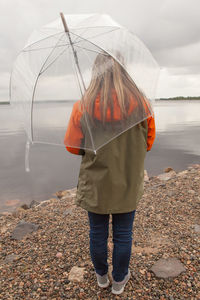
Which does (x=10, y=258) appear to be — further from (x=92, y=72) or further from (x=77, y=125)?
(x=92, y=72)

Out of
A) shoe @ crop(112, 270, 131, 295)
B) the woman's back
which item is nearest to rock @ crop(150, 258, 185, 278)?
shoe @ crop(112, 270, 131, 295)

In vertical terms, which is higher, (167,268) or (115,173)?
(115,173)

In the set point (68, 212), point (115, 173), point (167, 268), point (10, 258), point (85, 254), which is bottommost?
point (68, 212)

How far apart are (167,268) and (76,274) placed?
1.08 metres

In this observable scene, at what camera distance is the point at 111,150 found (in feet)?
6.70

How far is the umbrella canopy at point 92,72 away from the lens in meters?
1.95

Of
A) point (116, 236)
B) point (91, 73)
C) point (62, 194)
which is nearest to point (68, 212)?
point (116, 236)

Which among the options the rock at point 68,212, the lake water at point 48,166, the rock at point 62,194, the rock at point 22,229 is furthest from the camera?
the lake water at point 48,166

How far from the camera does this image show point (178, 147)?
14.8 meters

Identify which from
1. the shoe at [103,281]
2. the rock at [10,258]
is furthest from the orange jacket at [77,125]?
the rock at [10,258]

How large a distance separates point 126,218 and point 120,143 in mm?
709

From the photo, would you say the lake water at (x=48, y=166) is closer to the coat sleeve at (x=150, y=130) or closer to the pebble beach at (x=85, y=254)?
the pebble beach at (x=85, y=254)

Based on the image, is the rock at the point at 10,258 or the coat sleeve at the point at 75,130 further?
the rock at the point at 10,258

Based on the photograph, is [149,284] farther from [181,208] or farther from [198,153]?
[198,153]
